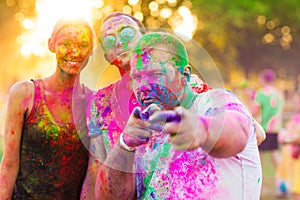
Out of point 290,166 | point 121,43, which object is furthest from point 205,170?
point 290,166

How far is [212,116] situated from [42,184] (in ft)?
5.33

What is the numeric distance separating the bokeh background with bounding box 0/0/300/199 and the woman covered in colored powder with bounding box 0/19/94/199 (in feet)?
1.41

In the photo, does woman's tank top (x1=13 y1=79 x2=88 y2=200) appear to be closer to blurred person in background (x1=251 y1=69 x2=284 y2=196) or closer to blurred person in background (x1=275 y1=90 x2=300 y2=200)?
blurred person in background (x1=275 y1=90 x2=300 y2=200)

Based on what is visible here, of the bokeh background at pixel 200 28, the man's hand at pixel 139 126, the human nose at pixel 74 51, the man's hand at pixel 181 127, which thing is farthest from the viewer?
the bokeh background at pixel 200 28

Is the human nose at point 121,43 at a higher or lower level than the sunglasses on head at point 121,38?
lower

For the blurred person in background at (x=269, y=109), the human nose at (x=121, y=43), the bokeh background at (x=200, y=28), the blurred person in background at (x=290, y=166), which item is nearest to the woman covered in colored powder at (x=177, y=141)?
the bokeh background at (x=200, y=28)

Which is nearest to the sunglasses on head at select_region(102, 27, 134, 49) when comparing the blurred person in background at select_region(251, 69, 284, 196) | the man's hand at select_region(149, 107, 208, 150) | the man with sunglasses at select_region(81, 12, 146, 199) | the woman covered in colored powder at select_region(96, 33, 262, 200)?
the man with sunglasses at select_region(81, 12, 146, 199)

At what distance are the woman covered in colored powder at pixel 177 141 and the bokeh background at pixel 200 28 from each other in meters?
0.22

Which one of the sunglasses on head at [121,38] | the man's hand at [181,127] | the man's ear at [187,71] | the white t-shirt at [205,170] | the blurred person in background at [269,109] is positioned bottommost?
the white t-shirt at [205,170]

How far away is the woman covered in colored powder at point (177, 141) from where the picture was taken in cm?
137

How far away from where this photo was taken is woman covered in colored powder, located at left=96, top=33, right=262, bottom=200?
1371 mm

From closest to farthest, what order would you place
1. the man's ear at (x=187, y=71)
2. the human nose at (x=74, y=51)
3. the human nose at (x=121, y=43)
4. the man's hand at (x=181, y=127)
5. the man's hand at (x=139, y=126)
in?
the man's hand at (x=181, y=127), the man's hand at (x=139, y=126), the man's ear at (x=187, y=71), the human nose at (x=121, y=43), the human nose at (x=74, y=51)

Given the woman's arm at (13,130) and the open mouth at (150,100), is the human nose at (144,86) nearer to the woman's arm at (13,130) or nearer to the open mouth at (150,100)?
the open mouth at (150,100)

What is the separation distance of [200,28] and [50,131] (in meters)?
17.7
